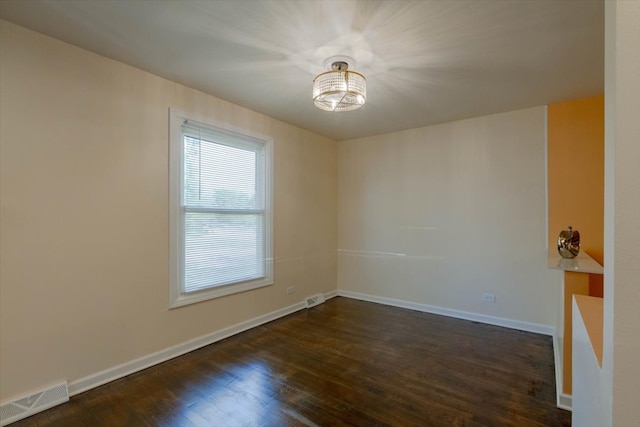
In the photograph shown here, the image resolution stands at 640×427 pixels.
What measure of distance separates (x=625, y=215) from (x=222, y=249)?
3.42 meters

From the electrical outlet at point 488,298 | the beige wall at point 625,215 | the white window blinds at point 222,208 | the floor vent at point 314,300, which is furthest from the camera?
the floor vent at point 314,300

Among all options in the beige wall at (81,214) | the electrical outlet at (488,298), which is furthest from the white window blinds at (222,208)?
the electrical outlet at (488,298)

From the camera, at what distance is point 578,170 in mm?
3365

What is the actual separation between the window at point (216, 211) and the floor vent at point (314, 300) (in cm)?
87

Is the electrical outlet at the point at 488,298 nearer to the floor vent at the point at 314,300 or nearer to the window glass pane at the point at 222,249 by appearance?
the floor vent at the point at 314,300

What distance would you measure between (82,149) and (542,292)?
4865 millimetres

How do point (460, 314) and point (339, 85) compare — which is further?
point (460, 314)

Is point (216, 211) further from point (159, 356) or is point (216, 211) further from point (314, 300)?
point (314, 300)

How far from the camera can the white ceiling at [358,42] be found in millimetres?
1918

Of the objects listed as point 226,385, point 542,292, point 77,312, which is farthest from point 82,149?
point 542,292


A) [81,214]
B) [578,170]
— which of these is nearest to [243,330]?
[81,214]

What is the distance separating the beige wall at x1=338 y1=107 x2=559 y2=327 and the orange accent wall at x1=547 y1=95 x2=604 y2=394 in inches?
A: 4.6

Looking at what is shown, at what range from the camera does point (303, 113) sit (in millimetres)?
3885

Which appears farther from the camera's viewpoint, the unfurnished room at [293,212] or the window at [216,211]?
the window at [216,211]
